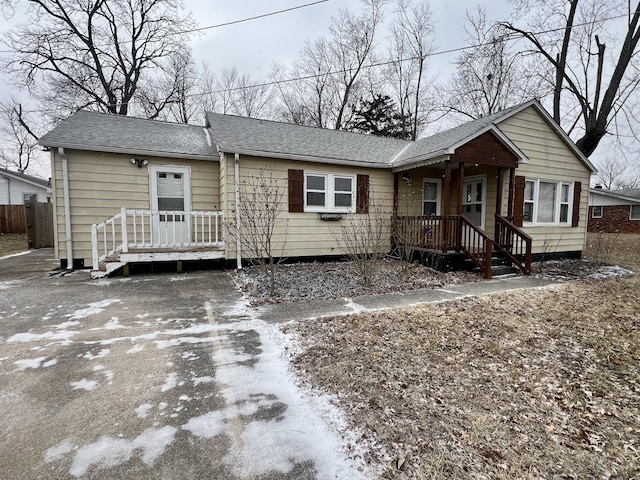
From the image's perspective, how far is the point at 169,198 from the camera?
25.8 ft

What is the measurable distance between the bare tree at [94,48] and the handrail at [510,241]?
1560 cm

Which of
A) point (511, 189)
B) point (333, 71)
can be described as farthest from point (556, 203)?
point (333, 71)

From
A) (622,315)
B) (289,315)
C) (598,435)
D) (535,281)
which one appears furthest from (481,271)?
(598,435)

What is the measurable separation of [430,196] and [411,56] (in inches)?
548

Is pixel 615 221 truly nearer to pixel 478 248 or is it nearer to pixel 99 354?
pixel 478 248

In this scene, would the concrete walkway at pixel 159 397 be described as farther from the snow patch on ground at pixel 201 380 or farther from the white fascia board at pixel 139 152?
the white fascia board at pixel 139 152

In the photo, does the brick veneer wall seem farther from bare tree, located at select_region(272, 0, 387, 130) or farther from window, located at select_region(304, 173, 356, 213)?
window, located at select_region(304, 173, 356, 213)

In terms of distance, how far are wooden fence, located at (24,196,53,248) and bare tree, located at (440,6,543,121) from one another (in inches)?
759

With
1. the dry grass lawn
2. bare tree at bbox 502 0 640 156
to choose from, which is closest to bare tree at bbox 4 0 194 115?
bare tree at bbox 502 0 640 156

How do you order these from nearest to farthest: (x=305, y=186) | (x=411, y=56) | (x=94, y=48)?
(x=305, y=186) < (x=94, y=48) < (x=411, y=56)

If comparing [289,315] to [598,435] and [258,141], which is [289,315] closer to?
[598,435]

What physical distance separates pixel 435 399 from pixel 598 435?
1.00 metres

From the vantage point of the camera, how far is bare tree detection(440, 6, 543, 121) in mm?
15031

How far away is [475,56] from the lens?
15.1 metres
